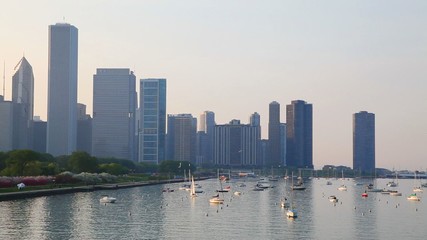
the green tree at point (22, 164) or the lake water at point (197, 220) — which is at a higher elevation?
the green tree at point (22, 164)

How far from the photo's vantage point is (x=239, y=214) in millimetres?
110750

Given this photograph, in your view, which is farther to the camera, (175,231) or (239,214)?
(239,214)

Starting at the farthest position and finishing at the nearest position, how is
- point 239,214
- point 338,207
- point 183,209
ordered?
1. point 338,207
2. point 183,209
3. point 239,214

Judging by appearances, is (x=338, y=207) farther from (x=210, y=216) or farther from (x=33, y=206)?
(x=33, y=206)

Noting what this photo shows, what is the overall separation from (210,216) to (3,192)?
46.6 m

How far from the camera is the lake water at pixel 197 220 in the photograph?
3284 inches

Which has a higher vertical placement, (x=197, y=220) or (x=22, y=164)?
(x=22, y=164)

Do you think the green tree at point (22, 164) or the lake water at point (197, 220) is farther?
the green tree at point (22, 164)

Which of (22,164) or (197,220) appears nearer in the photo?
(197,220)

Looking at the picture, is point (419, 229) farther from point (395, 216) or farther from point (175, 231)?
point (175, 231)

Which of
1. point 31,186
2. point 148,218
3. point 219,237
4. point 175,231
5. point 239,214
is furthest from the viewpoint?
point 31,186

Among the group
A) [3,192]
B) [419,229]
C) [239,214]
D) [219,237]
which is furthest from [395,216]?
[3,192]

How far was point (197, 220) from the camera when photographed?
329 ft

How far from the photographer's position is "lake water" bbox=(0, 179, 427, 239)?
83412 millimetres
